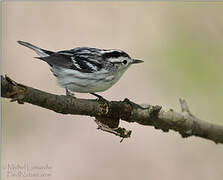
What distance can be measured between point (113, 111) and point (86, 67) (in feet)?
1.64

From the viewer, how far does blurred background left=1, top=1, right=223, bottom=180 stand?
15.3 ft

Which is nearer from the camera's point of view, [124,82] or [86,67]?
[86,67]

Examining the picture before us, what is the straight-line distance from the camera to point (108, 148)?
4.82m

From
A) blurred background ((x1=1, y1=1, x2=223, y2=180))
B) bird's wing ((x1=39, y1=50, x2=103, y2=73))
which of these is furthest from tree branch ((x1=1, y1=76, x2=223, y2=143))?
blurred background ((x1=1, y1=1, x2=223, y2=180))

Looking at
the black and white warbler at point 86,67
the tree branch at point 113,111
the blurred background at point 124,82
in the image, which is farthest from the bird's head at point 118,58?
the blurred background at point 124,82

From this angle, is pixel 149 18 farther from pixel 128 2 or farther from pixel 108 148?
pixel 108 148

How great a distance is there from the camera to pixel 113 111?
2.70m

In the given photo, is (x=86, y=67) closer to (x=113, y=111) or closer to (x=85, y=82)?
(x=85, y=82)

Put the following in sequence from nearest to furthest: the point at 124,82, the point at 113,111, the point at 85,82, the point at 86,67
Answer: the point at 113,111 < the point at 85,82 < the point at 86,67 < the point at 124,82

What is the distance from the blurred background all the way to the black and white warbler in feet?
5.16

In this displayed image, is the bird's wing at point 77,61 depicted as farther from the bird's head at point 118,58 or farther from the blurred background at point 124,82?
the blurred background at point 124,82

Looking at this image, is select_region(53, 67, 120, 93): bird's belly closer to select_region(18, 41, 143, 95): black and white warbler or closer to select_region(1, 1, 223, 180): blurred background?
select_region(18, 41, 143, 95): black and white warbler

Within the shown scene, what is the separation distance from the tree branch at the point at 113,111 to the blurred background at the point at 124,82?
5.97ft

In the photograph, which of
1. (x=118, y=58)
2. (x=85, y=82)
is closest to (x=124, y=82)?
(x=118, y=58)
